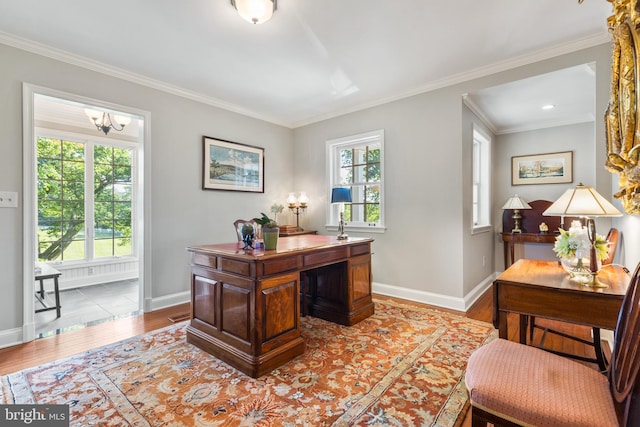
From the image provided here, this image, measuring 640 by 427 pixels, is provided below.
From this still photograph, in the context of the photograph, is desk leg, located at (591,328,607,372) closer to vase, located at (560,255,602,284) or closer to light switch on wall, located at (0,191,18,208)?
vase, located at (560,255,602,284)

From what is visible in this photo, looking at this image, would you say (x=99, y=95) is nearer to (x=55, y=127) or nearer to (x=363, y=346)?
(x=55, y=127)

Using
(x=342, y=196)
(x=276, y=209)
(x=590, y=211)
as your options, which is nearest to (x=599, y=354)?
(x=590, y=211)

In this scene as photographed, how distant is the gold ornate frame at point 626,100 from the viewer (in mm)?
1357

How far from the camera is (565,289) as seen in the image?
156 centimetres

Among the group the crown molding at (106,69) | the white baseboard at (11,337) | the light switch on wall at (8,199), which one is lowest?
the white baseboard at (11,337)

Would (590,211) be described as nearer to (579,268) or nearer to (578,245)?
(578,245)

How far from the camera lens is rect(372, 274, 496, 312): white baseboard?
3.35 meters

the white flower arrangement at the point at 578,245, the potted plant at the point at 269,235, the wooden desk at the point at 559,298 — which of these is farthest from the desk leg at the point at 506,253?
the potted plant at the point at 269,235

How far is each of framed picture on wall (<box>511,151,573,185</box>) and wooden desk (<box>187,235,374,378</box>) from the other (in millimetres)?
3440

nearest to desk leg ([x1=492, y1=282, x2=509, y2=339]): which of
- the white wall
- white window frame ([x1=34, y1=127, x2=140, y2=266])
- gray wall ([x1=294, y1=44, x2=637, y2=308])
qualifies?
gray wall ([x1=294, y1=44, x2=637, y2=308])

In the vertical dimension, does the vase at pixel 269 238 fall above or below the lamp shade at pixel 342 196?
below

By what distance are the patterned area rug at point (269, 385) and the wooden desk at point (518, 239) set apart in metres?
2.09

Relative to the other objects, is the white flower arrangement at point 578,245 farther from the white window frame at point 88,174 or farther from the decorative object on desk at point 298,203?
the white window frame at point 88,174

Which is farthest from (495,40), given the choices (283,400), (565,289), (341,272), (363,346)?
(283,400)
